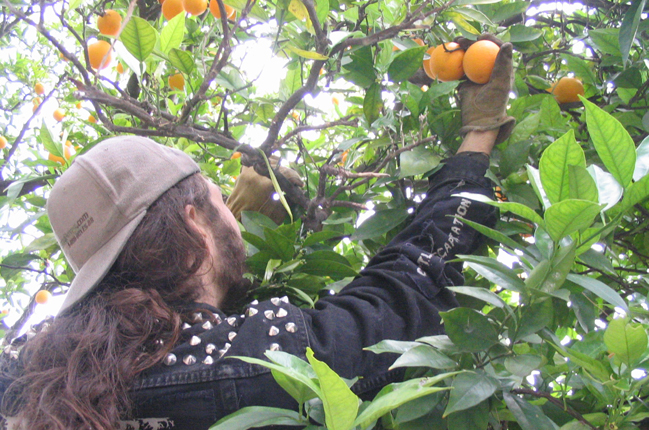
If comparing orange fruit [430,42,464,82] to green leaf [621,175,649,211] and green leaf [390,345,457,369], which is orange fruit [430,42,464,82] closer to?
green leaf [621,175,649,211]

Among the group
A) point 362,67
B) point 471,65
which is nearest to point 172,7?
point 362,67

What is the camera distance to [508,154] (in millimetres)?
1117

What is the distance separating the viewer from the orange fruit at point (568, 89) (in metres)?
1.32

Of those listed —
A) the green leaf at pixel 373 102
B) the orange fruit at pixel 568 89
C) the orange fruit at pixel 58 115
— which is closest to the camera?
the green leaf at pixel 373 102

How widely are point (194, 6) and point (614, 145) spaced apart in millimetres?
1157

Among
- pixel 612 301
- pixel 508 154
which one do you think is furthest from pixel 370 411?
pixel 508 154

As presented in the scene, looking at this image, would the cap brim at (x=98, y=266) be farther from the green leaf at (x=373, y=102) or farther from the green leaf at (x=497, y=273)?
the green leaf at (x=497, y=273)

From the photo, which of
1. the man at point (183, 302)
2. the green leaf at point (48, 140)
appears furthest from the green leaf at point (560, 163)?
the green leaf at point (48, 140)

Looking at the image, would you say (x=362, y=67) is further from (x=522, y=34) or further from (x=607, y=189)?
(x=607, y=189)

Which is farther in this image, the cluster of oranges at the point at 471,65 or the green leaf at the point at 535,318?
the cluster of oranges at the point at 471,65

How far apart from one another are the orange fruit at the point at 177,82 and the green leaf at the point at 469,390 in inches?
54.2

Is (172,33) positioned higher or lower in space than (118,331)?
higher

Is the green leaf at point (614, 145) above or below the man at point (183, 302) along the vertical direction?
above

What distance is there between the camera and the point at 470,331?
726mm
